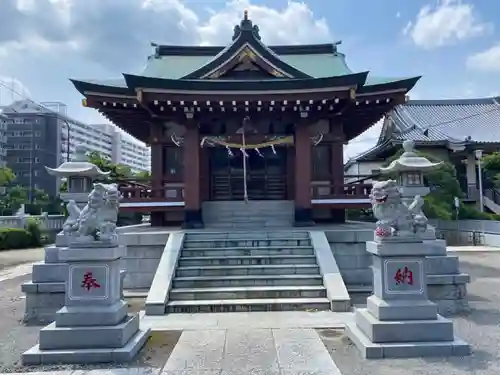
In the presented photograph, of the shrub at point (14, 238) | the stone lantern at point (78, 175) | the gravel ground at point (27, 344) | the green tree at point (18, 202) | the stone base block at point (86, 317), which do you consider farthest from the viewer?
the green tree at point (18, 202)

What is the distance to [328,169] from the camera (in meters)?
15.6

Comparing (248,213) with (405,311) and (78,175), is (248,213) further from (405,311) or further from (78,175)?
(405,311)

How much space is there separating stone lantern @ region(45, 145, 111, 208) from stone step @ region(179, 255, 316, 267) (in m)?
2.89

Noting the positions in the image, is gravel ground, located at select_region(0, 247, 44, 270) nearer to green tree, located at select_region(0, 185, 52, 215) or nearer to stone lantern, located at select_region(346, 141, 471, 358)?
stone lantern, located at select_region(346, 141, 471, 358)

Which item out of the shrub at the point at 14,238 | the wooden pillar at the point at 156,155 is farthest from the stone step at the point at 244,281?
the shrub at the point at 14,238

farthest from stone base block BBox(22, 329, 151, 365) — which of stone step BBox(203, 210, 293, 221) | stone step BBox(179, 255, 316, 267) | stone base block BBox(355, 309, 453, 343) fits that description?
stone step BBox(203, 210, 293, 221)

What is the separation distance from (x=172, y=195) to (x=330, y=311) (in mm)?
8416

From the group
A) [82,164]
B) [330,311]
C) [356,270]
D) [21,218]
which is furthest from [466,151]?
[21,218]

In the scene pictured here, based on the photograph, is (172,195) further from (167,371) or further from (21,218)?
(21,218)

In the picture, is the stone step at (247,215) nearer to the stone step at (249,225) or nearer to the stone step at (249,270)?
the stone step at (249,225)

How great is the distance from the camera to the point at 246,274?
392 inches

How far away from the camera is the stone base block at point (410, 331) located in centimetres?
605

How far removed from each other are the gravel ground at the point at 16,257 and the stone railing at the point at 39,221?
4275 mm

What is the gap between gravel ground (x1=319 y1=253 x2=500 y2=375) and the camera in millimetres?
5371
